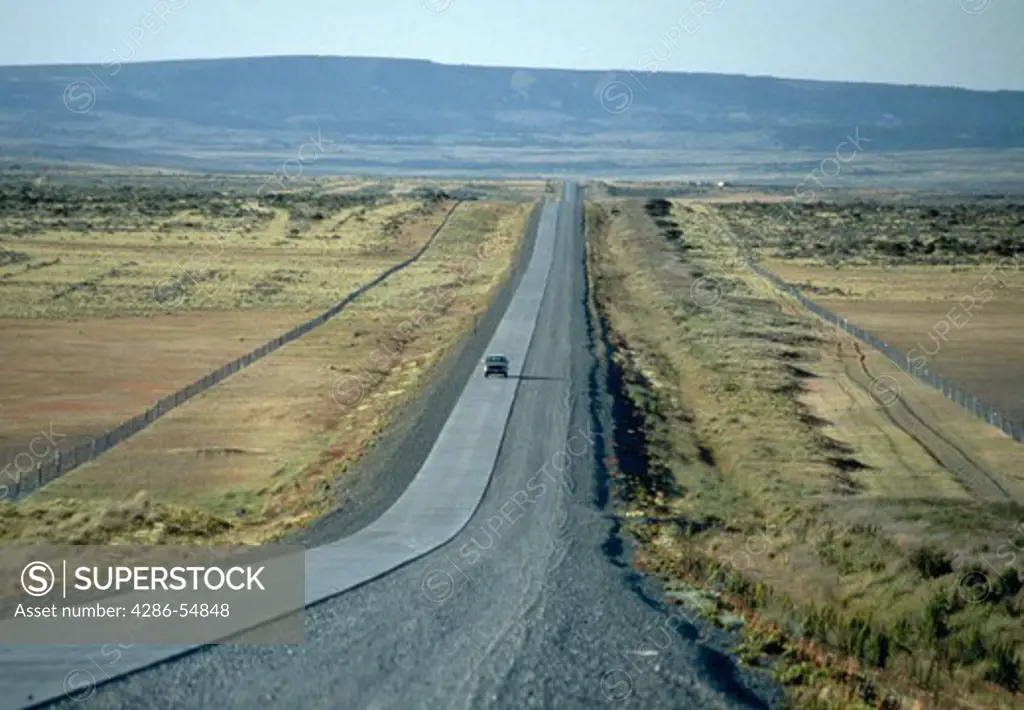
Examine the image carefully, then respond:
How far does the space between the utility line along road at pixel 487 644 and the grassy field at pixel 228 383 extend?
5.27 meters

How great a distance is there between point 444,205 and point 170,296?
8169 cm

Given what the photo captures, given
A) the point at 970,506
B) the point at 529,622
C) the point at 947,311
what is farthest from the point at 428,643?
the point at 947,311

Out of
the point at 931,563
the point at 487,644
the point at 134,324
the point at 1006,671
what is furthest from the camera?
the point at 134,324

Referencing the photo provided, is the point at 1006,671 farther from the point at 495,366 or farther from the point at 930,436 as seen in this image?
the point at 495,366

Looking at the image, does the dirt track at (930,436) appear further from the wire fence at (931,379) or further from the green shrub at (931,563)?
the green shrub at (931,563)

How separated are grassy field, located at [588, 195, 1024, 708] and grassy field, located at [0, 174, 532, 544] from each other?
9185mm

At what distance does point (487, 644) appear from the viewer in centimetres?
2047

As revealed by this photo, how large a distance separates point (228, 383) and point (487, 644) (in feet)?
104

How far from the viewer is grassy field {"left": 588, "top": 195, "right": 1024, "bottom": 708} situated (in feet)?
65.7

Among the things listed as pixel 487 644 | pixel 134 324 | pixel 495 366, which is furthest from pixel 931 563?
pixel 134 324

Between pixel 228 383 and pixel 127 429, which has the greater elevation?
pixel 127 429

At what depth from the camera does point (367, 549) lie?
2719cm

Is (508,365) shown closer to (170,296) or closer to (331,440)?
(331,440)

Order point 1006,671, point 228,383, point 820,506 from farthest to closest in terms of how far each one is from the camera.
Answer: point 228,383, point 820,506, point 1006,671
